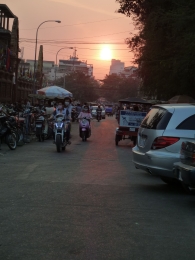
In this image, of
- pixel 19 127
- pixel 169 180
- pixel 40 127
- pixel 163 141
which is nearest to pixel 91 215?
pixel 163 141

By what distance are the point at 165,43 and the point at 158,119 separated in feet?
55.7

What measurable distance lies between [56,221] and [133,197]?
93.8 inches

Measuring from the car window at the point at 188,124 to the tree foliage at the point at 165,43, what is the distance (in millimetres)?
12580

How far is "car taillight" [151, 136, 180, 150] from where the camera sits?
883 cm

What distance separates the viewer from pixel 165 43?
25375mm

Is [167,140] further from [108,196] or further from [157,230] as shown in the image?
[157,230]

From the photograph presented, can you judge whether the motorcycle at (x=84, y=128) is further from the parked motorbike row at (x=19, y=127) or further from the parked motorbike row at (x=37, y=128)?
the parked motorbike row at (x=19, y=127)

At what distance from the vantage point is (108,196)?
329 inches

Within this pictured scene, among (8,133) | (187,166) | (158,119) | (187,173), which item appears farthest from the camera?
(8,133)

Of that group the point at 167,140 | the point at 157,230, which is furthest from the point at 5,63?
the point at 157,230

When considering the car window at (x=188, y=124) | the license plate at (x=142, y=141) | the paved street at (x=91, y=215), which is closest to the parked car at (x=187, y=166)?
the paved street at (x=91, y=215)

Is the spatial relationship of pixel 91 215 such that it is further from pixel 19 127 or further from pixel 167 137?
pixel 19 127

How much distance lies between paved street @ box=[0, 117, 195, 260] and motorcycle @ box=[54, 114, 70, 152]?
407cm

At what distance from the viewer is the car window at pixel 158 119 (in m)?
9.03
